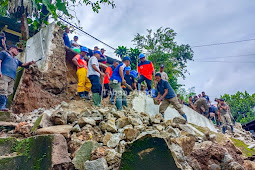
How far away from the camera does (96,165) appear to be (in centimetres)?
234

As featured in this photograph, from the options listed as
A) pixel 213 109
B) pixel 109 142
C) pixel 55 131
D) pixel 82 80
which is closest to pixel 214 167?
pixel 109 142

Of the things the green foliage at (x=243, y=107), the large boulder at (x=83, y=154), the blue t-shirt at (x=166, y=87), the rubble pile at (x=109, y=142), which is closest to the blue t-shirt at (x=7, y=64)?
the rubble pile at (x=109, y=142)

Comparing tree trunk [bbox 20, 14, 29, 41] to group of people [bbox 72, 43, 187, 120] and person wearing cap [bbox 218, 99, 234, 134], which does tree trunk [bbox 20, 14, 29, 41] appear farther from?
person wearing cap [bbox 218, 99, 234, 134]

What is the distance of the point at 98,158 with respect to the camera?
8.13ft

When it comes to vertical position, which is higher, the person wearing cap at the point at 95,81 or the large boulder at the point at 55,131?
the person wearing cap at the point at 95,81

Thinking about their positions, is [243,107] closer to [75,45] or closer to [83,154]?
[75,45]

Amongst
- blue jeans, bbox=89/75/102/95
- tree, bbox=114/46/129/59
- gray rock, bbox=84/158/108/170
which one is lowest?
gray rock, bbox=84/158/108/170

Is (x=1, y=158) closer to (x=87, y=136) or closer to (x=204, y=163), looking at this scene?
(x=87, y=136)

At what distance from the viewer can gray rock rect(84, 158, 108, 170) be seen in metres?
2.32

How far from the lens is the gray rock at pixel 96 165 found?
7.62 ft

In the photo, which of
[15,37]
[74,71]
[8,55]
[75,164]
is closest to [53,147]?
[75,164]

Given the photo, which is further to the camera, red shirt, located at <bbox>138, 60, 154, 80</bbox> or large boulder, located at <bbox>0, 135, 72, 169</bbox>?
red shirt, located at <bbox>138, 60, 154, 80</bbox>

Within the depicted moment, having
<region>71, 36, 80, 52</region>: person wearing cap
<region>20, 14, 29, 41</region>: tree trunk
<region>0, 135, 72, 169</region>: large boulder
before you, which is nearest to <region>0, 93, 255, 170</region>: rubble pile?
<region>0, 135, 72, 169</region>: large boulder

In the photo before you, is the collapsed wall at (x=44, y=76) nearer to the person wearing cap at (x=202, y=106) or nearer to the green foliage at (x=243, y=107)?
the person wearing cap at (x=202, y=106)
